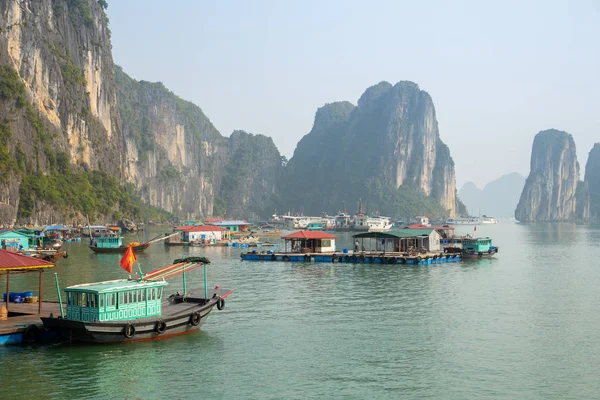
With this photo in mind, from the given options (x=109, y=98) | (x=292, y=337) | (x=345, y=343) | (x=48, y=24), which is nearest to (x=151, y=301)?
(x=292, y=337)

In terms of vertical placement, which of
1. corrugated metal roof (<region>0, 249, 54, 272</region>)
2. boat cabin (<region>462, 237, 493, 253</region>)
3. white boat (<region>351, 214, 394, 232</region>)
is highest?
white boat (<region>351, 214, 394, 232</region>)

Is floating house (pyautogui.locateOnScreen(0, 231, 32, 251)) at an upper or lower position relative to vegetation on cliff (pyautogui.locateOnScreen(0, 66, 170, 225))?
lower

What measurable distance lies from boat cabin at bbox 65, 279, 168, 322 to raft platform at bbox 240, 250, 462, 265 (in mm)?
40280

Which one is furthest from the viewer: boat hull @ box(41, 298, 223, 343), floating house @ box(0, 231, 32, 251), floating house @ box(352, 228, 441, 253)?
floating house @ box(0, 231, 32, 251)

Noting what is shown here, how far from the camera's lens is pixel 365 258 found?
223ft

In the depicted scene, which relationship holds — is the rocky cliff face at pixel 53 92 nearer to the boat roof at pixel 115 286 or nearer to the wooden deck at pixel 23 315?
the wooden deck at pixel 23 315

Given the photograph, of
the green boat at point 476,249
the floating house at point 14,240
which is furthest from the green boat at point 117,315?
the green boat at point 476,249

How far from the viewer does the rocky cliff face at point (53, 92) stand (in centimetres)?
11850

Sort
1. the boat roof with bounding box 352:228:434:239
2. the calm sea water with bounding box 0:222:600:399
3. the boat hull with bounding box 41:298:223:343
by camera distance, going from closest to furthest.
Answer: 1. the calm sea water with bounding box 0:222:600:399
2. the boat hull with bounding box 41:298:223:343
3. the boat roof with bounding box 352:228:434:239

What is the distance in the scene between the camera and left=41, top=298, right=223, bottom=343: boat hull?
28.0 metres

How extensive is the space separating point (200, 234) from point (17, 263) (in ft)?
239

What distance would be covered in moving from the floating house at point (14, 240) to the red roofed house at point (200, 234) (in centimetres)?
2872

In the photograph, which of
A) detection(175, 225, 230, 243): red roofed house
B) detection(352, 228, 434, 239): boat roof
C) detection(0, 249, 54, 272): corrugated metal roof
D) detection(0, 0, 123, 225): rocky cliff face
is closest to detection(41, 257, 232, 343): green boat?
detection(0, 249, 54, 272): corrugated metal roof

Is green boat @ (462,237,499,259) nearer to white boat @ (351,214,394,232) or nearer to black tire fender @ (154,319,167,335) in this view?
black tire fender @ (154,319,167,335)
